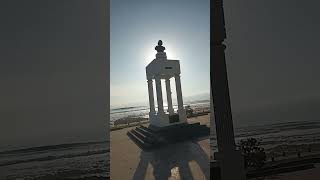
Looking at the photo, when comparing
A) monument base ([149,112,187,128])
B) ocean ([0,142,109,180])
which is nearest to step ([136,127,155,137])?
monument base ([149,112,187,128])

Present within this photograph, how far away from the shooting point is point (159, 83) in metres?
7.80

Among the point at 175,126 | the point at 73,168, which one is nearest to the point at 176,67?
the point at 175,126

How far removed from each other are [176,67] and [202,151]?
9.11 feet

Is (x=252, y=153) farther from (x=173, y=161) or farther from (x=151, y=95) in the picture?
(x=151, y=95)

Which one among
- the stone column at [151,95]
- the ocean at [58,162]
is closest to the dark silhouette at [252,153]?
the ocean at [58,162]

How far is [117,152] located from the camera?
590 centimetres

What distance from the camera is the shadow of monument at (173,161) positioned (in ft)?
16.6

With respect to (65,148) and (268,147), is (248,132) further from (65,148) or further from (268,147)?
(65,148)

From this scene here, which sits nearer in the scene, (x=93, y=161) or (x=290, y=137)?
(x=93, y=161)

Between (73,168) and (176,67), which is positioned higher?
(176,67)

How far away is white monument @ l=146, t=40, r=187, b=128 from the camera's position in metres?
7.55

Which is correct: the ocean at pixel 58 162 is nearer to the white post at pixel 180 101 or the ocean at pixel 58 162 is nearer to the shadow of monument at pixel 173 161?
the shadow of monument at pixel 173 161

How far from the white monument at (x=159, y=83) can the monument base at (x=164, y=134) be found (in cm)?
26

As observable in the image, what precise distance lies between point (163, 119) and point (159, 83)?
1.02m
